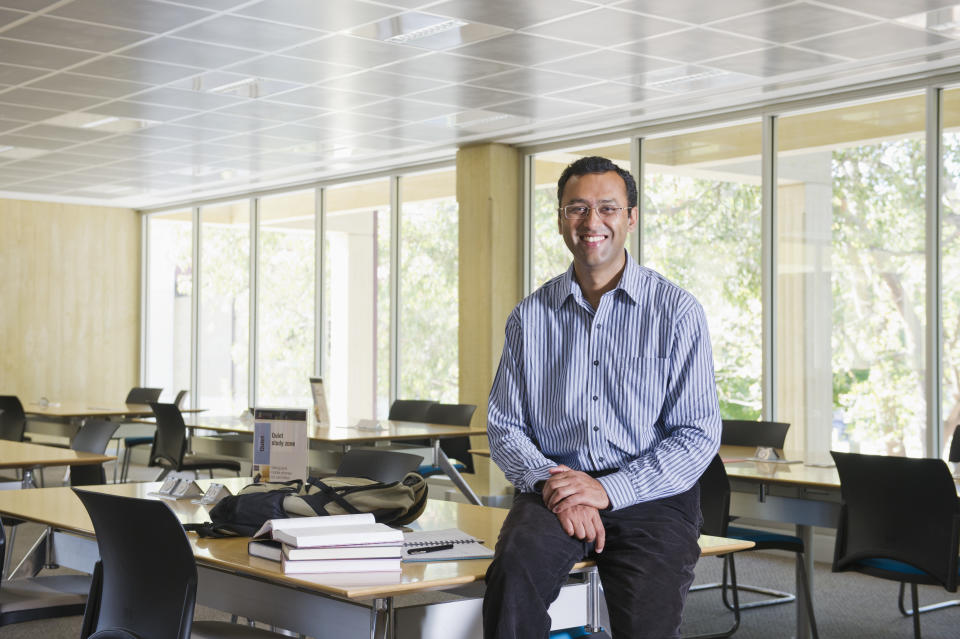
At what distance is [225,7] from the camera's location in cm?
575

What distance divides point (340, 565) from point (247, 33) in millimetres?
4579

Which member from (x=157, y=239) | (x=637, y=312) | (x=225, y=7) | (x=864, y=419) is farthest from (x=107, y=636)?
(x=157, y=239)

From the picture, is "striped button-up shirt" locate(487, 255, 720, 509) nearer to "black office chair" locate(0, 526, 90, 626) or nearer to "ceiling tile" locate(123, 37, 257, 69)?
"black office chair" locate(0, 526, 90, 626)

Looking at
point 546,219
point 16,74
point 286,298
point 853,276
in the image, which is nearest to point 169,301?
point 286,298

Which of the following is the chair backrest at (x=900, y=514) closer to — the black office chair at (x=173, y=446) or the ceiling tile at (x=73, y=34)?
the ceiling tile at (x=73, y=34)

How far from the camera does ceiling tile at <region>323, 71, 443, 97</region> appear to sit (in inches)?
287

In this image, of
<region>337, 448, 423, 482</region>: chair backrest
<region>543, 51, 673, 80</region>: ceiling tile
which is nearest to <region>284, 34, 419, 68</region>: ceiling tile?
<region>543, 51, 673, 80</region>: ceiling tile

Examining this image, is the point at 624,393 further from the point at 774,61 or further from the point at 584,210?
the point at 774,61

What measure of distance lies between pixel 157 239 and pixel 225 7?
9507 millimetres

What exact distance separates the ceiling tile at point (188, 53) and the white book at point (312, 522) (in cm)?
457

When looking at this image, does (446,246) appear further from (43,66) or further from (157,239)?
(157,239)

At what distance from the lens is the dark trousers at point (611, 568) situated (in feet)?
7.27

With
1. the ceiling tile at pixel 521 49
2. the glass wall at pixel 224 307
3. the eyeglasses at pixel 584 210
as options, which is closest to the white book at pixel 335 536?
the eyeglasses at pixel 584 210

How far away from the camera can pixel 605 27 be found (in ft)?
20.2
